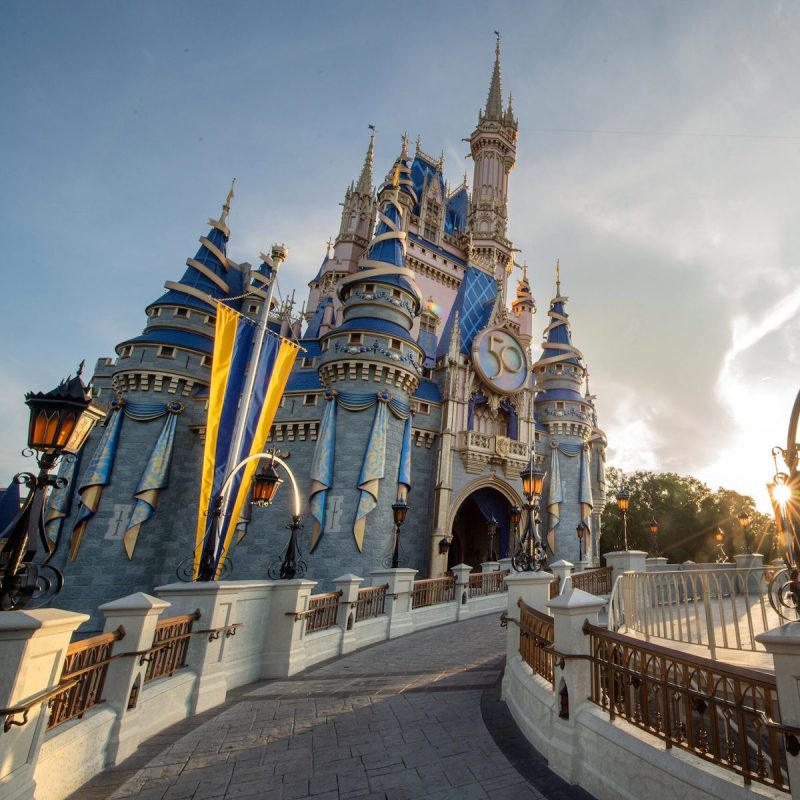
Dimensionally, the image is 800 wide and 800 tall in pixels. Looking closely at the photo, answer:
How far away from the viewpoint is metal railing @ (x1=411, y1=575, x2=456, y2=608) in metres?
14.5

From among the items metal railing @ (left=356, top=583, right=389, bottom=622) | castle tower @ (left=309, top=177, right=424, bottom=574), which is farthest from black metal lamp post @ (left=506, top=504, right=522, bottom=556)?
metal railing @ (left=356, top=583, right=389, bottom=622)

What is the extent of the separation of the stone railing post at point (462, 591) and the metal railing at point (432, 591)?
21 centimetres

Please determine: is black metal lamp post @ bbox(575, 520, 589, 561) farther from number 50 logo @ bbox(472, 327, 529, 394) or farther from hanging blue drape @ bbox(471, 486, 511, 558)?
number 50 logo @ bbox(472, 327, 529, 394)

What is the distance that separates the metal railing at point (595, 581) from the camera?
46.1 ft

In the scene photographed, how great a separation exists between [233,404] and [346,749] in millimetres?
11355

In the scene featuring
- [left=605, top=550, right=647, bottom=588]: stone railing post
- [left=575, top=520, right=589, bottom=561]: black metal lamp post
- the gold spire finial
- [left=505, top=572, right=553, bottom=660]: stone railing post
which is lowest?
[left=505, top=572, right=553, bottom=660]: stone railing post

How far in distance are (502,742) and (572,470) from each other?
25.1 m

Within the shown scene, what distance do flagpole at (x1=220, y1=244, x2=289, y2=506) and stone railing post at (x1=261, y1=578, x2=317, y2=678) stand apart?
418 cm

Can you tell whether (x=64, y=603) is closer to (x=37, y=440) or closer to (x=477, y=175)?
(x=37, y=440)

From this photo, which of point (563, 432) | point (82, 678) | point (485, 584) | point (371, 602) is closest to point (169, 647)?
point (82, 678)

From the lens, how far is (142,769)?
16.2ft

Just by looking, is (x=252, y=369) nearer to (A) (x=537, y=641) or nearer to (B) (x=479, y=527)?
(A) (x=537, y=641)

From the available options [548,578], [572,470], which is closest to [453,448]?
[572,470]

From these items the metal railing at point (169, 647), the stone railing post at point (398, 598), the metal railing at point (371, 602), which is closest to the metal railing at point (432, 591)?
the stone railing post at point (398, 598)
